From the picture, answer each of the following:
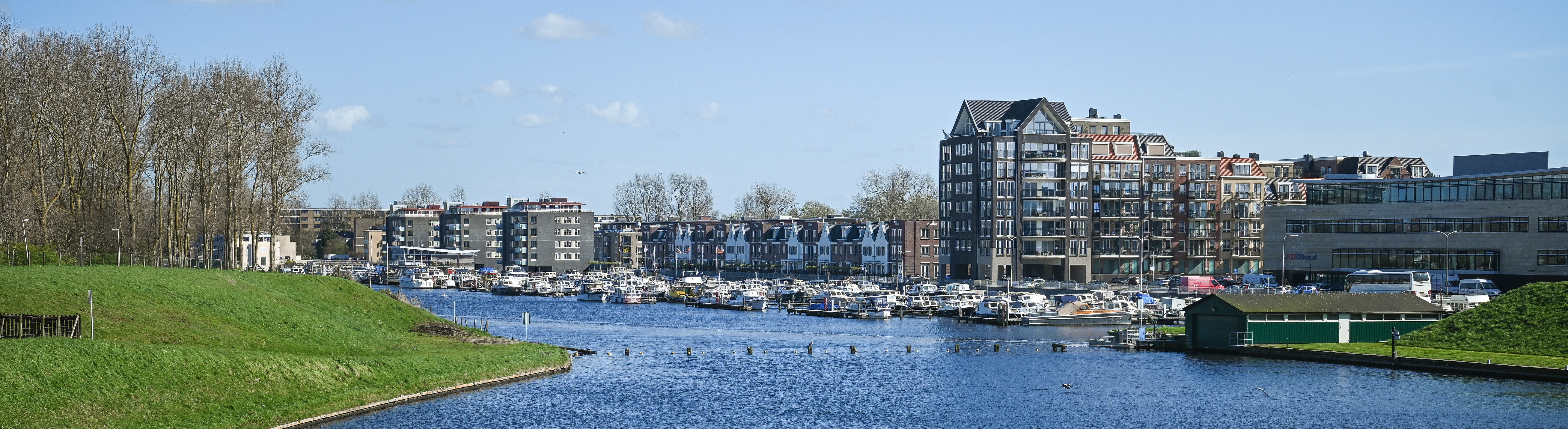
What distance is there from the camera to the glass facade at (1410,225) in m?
111

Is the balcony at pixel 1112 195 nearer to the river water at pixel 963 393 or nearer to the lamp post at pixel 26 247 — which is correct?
the river water at pixel 963 393

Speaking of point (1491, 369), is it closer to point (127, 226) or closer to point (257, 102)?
point (257, 102)

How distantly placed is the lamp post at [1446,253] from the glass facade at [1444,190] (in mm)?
2636

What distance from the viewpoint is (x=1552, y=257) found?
354 ft

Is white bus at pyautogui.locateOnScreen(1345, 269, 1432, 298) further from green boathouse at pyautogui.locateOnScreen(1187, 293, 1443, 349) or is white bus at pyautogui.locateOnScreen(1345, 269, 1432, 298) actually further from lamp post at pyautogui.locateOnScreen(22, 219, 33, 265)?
lamp post at pyautogui.locateOnScreen(22, 219, 33, 265)

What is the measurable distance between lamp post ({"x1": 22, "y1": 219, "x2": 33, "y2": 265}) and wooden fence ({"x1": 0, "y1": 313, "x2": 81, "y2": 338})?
25873 millimetres

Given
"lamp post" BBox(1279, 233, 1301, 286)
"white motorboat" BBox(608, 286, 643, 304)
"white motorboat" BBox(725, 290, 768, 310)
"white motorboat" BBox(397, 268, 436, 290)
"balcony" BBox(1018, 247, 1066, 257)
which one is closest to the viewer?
"lamp post" BBox(1279, 233, 1301, 286)

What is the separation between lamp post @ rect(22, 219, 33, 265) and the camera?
226ft

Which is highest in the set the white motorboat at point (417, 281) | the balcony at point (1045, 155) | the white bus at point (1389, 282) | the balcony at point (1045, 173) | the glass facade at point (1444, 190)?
the balcony at point (1045, 155)

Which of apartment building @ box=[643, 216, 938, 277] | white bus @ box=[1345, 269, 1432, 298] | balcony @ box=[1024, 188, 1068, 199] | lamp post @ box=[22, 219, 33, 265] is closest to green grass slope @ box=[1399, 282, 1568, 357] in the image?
white bus @ box=[1345, 269, 1432, 298]

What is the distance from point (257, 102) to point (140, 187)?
2874 cm

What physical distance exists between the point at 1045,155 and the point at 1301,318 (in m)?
72.7

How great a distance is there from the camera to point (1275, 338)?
240ft

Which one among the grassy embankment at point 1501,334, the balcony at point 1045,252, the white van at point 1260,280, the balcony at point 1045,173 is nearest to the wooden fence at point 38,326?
the grassy embankment at point 1501,334
